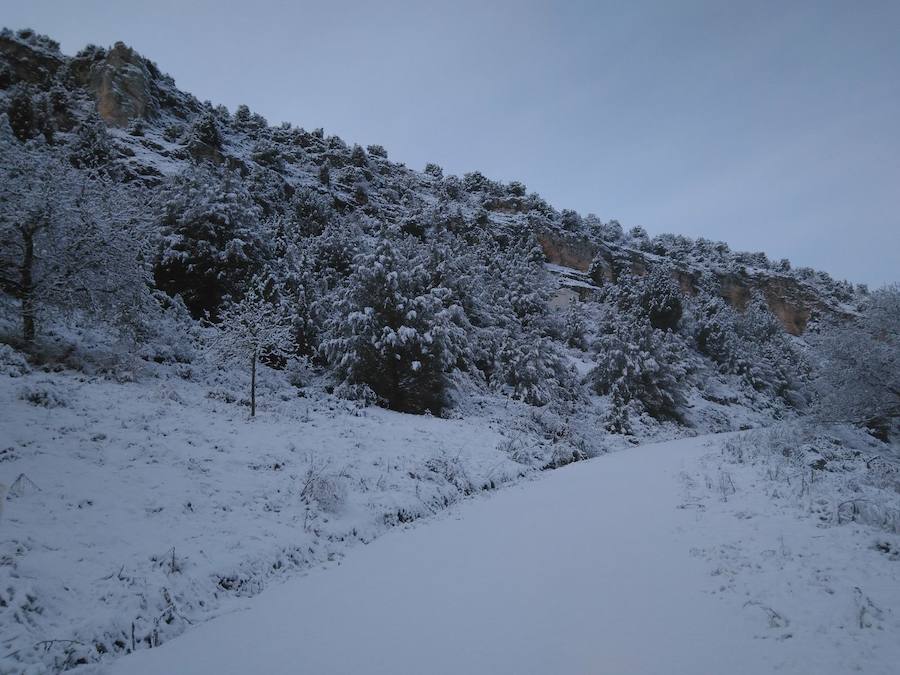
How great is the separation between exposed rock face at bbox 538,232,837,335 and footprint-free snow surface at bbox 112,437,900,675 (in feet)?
204

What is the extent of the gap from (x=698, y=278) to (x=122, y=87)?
91.2 meters

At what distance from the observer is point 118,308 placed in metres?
16.4

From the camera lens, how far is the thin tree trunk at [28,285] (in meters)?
14.2

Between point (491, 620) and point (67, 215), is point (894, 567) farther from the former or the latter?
point (67, 215)

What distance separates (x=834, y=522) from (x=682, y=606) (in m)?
4.34

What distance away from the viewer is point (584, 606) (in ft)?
17.2

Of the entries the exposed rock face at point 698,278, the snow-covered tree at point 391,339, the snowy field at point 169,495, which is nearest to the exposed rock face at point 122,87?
the snow-covered tree at point 391,339

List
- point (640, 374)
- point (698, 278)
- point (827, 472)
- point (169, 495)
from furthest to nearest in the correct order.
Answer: point (698, 278) → point (640, 374) → point (827, 472) → point (169, 495)

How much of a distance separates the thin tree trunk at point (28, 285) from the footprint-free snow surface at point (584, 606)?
49.5 feet

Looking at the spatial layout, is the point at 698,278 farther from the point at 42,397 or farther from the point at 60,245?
the point at 42,397

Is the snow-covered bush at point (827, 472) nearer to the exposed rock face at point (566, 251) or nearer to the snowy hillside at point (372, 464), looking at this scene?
the snowy hillside at point (372, 464)

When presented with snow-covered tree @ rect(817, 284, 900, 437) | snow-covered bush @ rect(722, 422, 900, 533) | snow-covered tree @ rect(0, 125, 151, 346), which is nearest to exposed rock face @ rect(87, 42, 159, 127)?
snow-covered tree @ rect(0, 125, 151, 346)

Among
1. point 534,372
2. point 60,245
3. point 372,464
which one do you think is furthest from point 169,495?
point 534,372

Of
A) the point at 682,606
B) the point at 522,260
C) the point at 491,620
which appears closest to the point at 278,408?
the point at 491,620
